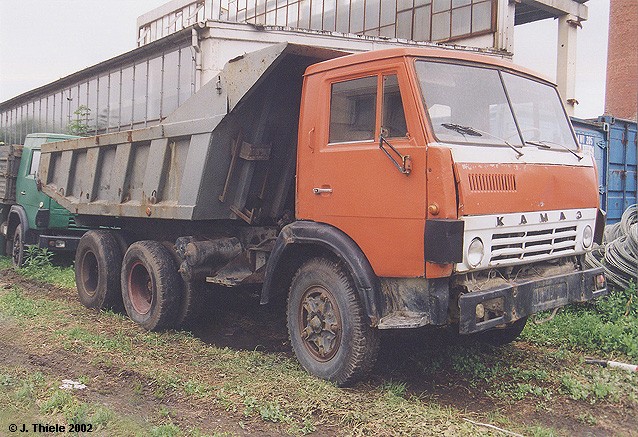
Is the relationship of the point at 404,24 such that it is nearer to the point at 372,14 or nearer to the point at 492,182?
the point at 372,14

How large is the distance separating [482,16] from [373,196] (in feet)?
39.3

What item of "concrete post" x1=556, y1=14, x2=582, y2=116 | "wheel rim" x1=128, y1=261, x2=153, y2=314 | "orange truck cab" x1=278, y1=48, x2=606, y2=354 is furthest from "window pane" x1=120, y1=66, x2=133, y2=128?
"orange truck cab" x1=278, y1=48, x2=606, y2=354

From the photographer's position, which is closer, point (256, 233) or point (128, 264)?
point (256, 233)

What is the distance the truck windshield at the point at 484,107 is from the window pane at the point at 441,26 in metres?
11.1

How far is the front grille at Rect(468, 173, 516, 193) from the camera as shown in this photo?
4094mm

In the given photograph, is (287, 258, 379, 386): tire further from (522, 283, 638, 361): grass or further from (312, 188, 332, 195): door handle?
(522, 283, 638, 361): grass

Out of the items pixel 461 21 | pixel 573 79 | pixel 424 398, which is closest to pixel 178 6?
pixel 461 21

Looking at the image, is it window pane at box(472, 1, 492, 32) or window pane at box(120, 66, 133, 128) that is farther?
window pane at box(120, 66, 133, 128)

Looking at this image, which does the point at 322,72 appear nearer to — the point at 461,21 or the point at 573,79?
the point at 461,21

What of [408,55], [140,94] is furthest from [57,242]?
[140,94]

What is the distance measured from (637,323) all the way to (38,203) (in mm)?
8734

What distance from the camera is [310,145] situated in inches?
196

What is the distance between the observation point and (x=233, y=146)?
5773 millimetres

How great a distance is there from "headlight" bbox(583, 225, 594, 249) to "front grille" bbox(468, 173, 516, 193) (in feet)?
3.65
